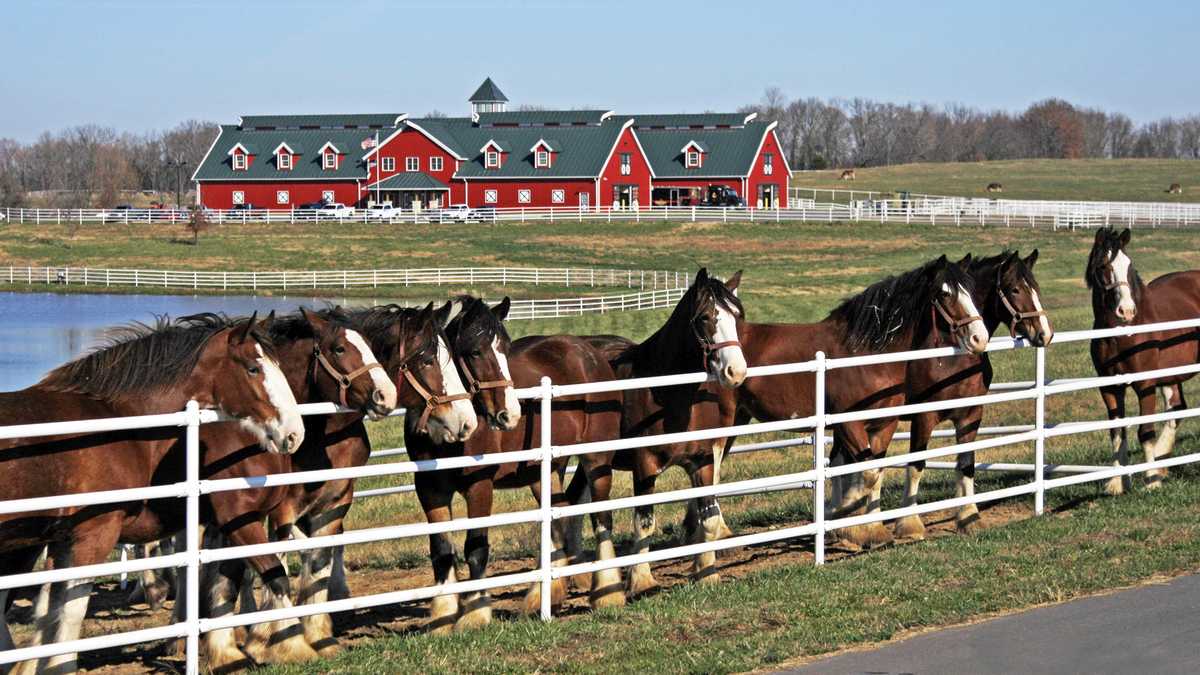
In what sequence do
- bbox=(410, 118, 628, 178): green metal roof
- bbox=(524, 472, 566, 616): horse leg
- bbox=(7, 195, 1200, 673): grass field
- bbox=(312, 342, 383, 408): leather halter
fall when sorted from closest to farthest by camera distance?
bbox=(7, 195, 1200, 673): grass field
bbox=(312, 342, 383, 408): leather halter
bbox=(524, 472, 566, 616): horse leg
bbox=(410, 118, 628, 178): green metal roof

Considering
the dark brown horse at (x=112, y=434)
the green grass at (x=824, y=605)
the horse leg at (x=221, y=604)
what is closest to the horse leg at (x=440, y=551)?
the green grass at (x=824, y=605)

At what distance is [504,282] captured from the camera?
5938 centimetres

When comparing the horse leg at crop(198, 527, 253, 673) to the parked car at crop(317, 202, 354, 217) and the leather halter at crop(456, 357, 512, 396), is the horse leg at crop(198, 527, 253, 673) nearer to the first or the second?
the leather halter at crop(456, 357, 512, 396)

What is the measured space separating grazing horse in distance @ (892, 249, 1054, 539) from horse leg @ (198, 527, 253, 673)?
17.1ft

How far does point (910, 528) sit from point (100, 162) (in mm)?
150325

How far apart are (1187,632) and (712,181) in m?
85.7

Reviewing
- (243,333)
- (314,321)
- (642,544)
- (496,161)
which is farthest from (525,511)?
(496,161)

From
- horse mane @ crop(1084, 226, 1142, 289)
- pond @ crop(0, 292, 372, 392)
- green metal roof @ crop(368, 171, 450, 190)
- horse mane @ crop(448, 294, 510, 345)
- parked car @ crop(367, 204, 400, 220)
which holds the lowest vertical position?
pond @ crop(0, 292, 372, 392)

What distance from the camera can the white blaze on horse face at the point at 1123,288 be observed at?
13.5 meters

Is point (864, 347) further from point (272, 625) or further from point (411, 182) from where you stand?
point (411, 182)

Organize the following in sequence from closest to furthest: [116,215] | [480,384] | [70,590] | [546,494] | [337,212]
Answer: [70,590] → [546,494] → [480,384] → [337,212] → [116,215]

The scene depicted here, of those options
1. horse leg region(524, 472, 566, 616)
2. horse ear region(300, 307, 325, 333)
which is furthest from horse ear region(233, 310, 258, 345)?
horse leg region(524, 472, 566, 616)

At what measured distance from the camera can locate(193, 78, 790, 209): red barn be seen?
295 ft

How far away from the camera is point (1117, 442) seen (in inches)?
525
